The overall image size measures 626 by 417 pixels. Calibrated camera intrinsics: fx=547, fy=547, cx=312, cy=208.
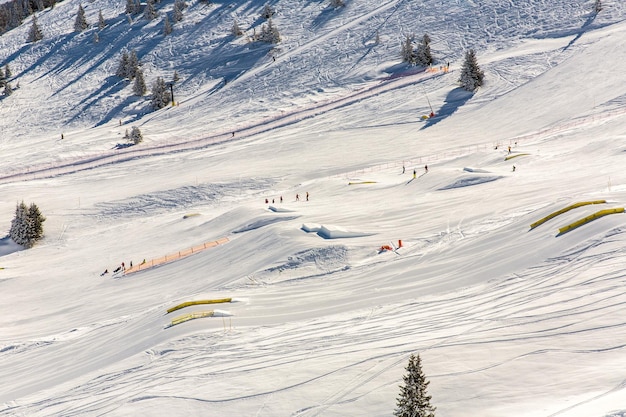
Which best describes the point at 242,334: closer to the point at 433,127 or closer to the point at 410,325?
the point at 410,325

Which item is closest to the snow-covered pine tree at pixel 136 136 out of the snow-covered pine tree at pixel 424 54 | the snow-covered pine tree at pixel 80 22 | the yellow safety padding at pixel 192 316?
the snow-covered pine tree at pixel 424 54

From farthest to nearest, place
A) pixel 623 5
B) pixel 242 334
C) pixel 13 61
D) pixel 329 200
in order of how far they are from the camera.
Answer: pixel 13 61 → pixel 623 5 → pixel 329 200 → pixel 242 334

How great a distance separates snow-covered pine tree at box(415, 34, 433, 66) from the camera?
5338 cm

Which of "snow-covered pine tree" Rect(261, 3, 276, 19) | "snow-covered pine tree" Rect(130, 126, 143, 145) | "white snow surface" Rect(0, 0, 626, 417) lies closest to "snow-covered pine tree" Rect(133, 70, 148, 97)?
"white snow surface" Rect(0, 0, 626, 417)

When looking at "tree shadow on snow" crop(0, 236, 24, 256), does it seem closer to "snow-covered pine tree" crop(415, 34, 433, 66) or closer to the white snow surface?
the white snow surface

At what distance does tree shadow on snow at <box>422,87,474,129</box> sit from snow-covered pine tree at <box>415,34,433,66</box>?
7.63 metres

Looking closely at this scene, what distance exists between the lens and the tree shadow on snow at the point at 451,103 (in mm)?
43347

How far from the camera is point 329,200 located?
102 ft

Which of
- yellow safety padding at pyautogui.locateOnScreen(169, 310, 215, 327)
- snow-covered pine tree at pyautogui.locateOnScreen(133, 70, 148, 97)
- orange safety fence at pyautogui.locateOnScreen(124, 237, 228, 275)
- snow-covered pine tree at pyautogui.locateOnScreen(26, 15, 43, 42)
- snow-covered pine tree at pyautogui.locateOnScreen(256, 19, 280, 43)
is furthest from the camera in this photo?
snow-covered pine tree at pyautogui.locateOnScreen(26, 15, 43, 42)

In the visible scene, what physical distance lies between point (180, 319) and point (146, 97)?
46.5 meters

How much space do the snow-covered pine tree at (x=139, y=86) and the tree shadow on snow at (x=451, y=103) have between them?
33541 mm

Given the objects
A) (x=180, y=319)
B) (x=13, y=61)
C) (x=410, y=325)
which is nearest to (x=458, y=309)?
(x=410, y=325)

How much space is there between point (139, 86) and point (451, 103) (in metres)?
34.8

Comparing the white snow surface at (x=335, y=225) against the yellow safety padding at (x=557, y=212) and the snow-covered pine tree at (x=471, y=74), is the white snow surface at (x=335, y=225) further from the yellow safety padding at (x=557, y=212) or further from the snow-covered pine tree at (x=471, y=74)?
the snow-covered pine tree at (x=471, y=74)
